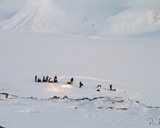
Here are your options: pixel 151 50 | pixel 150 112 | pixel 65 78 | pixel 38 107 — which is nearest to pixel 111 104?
pixel 150 112

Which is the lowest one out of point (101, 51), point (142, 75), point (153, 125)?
point (153, 125)

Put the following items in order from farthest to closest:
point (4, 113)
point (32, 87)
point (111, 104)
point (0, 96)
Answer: point (32, 87), point (0, 96), point (111, 104), point (4, 113)

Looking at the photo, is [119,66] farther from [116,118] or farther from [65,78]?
[116,118]

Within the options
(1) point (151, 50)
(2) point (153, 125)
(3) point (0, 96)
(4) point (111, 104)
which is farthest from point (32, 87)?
(1) point (151, 50)

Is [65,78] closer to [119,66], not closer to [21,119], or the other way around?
[119,66]

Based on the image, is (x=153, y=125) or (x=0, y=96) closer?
(x=153, y=125)

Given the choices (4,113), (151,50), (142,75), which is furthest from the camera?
(151,50)

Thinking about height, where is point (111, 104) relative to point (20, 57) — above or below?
below
